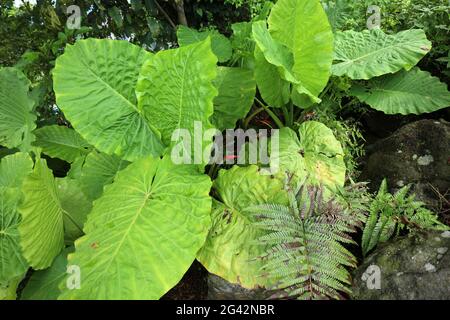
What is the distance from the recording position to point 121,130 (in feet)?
5.49

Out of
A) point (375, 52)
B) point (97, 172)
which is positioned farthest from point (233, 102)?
point (375, 52)

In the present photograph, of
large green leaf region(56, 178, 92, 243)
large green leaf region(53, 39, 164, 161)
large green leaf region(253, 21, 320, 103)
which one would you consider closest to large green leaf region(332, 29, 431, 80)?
large green leaf region(253, 21, 320, 103)

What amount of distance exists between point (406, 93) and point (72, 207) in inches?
72.1

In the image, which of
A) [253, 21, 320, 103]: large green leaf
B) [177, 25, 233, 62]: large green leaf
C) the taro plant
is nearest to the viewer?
the taro plant

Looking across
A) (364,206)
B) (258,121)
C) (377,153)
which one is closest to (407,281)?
(364,206)

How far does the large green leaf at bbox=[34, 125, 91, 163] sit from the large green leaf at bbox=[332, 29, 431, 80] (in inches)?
58.9

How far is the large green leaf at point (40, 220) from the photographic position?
126 centimetres

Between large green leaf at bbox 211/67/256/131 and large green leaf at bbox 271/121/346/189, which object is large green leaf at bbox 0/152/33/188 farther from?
large green leaf at bbox 271/121/346/189

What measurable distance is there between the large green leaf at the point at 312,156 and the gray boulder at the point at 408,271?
14.2 inches

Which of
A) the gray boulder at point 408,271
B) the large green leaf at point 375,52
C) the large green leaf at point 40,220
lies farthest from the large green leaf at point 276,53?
the large green leaf at point 40,220

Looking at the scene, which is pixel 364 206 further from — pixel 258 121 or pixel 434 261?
pixel 258 121

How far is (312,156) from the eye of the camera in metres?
1.73

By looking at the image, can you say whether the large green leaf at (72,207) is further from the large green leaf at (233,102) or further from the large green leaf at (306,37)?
the large green leaf at (306,37)

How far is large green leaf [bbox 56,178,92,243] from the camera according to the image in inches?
63.6
